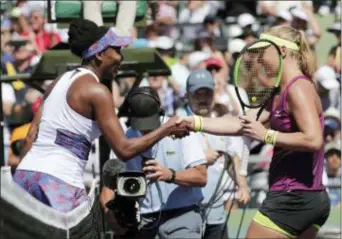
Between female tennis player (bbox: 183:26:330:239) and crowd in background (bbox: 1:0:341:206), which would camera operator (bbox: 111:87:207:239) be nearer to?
female tennis player (bbox: 183:26:330:239)

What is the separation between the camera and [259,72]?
7.27 m

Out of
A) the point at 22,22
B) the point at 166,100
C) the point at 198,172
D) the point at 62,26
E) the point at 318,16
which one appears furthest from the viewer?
the point at 318,16

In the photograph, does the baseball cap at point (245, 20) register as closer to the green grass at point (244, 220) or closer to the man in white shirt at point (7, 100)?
the man in white shirt at point (7, 100)

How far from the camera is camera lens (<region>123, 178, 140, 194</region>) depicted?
7441 mm

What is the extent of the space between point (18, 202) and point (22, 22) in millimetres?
11074

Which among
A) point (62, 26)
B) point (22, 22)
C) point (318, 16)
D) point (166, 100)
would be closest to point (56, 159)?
point (62, 26)

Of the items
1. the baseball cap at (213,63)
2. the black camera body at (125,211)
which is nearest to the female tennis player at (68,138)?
the black camera body at (125,211)

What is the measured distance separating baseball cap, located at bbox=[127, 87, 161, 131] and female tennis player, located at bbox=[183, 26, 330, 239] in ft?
2.26

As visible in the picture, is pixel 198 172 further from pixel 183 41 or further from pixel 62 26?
pixel 183 41

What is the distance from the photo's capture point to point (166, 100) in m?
13.5

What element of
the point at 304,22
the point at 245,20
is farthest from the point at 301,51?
the point at 245,20

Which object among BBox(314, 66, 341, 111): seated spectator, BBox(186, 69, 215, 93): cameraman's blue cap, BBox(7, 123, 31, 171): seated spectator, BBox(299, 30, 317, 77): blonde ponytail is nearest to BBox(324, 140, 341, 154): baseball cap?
BBox(314, 66, 341, 111): seated spectator

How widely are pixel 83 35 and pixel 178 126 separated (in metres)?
0.77

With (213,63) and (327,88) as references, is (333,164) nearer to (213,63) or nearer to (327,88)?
(327,88)
